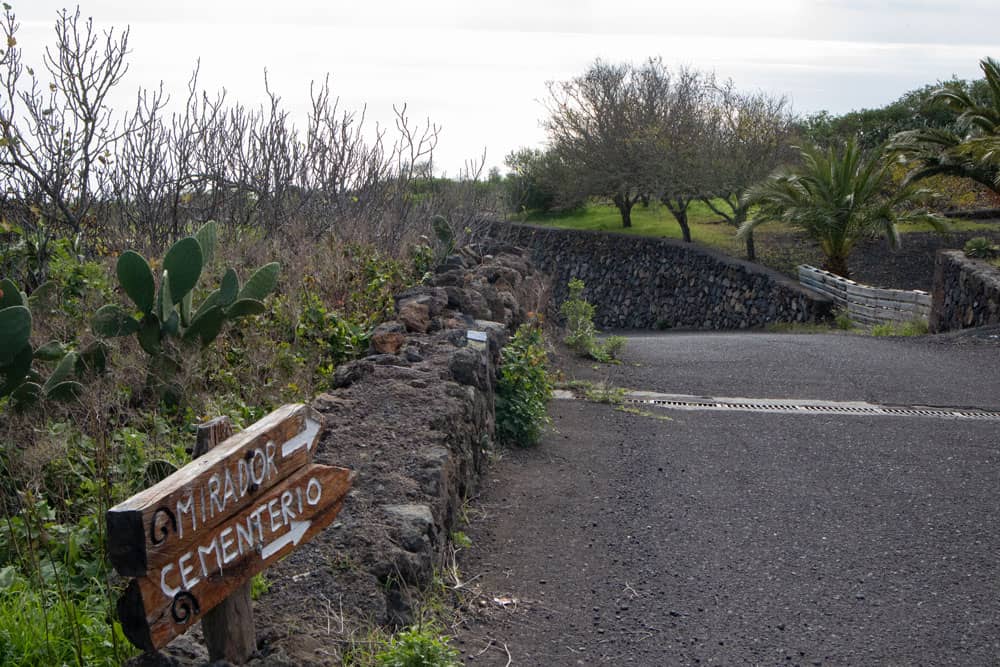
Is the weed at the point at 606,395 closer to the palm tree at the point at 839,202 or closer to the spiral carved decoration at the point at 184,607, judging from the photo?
the spiral carved decoration at the point at 184,607

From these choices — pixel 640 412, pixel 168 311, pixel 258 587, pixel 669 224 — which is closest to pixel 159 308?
pixel 168 311

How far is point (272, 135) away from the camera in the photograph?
11.1m

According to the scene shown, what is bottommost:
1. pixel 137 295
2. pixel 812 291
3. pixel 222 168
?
pixel 812 291

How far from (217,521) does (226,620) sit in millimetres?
429

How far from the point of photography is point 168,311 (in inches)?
214

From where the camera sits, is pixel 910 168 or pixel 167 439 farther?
pixel 910 168

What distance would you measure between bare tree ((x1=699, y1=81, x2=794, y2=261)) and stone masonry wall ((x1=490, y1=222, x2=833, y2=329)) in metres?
1.54

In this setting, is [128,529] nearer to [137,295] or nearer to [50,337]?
[137,295]

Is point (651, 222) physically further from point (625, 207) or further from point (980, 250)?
point (980, 250)

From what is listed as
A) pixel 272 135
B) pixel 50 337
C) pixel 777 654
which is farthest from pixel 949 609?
pixel 272 135

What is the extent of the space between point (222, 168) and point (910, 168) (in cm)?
2068

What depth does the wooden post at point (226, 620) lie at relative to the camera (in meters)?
2.97

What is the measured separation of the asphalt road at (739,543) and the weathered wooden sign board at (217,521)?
118cm

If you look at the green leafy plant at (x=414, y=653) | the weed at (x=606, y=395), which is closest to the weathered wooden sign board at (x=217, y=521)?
the green leafy plant at (x=414, y=653)
